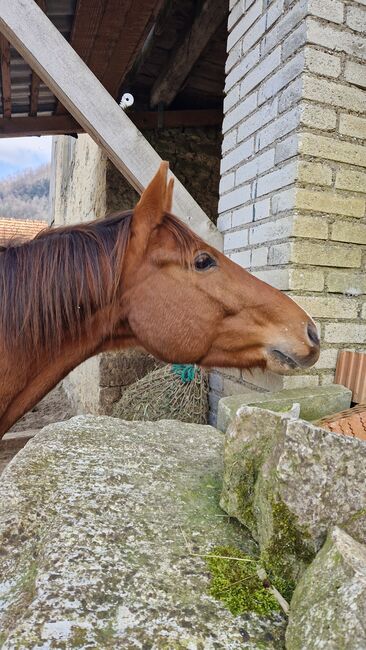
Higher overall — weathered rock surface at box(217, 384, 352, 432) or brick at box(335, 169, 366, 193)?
brick at box(335, 169, 366, 193)

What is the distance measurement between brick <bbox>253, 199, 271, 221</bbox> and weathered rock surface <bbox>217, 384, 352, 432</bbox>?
36.7 inches

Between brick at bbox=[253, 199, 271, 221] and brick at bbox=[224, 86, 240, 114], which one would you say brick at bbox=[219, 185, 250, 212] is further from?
brick at bbox=[224, 86, 240, 114]

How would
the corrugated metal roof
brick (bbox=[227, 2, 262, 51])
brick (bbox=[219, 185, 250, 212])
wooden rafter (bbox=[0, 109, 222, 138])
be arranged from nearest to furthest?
brick (bbox=[227, 2, 262, 51]), brick (bbox=[219, 185, 250, 212]), the corrugated metal roof, wooden rafter (bbox=[0, 109, 222, 138])

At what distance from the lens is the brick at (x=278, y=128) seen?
6.98ft

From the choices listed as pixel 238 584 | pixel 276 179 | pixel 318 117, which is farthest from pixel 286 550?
pixel 318 117

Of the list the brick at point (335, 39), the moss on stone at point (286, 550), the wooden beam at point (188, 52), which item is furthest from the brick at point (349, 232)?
the wooden beam at point (188, 52)

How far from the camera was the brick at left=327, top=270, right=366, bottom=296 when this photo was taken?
222 centimetres

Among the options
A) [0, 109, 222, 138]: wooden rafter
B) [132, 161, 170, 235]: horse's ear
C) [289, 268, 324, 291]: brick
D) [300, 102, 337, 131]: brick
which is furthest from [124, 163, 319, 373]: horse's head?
[0, 109, 222, 138]: wooden rafter

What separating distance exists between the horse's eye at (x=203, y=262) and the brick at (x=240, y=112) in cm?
130

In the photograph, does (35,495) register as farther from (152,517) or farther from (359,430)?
(359,430)

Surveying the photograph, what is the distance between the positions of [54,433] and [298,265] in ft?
4.40

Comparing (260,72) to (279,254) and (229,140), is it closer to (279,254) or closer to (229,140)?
(229,140)

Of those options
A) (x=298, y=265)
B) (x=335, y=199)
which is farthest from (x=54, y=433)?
(x=335, y=199)

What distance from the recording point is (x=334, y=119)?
85.1 inches
